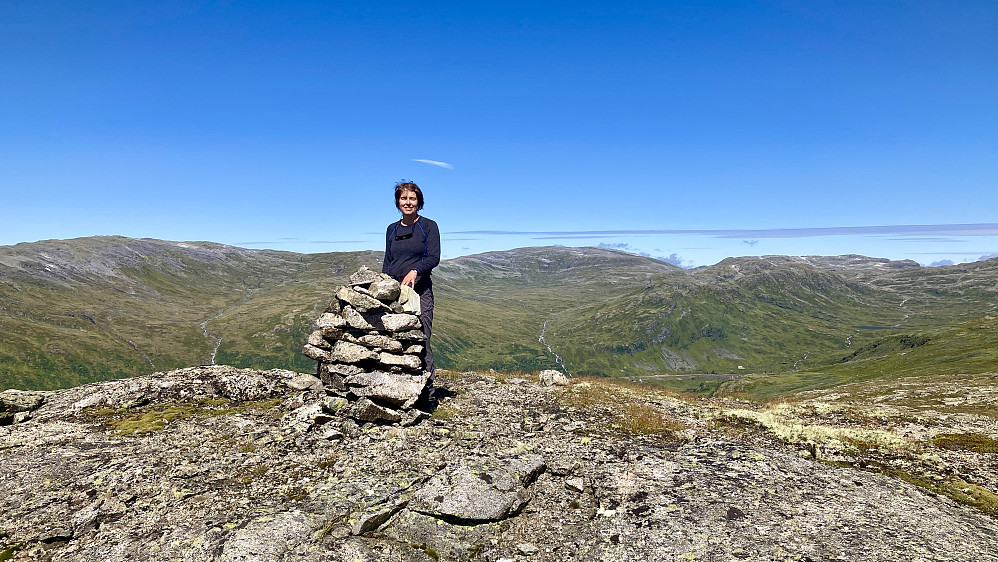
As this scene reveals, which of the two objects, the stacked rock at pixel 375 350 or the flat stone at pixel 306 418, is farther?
the stacked rock at pixel 375 350

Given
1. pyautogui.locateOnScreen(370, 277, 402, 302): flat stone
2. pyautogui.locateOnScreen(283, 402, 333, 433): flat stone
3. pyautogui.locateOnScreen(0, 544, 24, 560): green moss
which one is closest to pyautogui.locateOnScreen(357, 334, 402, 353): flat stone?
pyautogui.locateOnScreen(370, 277, 402, 302): flat stone

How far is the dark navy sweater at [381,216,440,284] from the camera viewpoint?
18.8 meters

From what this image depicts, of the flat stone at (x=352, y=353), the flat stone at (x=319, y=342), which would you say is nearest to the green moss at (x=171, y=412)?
the flat stone at (x=319, y=342)

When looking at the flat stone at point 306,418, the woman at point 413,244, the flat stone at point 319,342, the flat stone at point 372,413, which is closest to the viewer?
the flat stone at point 306,418

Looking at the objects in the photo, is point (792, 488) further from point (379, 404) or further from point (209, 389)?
point (209, 389)

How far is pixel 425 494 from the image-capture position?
39.4ft

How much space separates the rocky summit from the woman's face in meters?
6.18

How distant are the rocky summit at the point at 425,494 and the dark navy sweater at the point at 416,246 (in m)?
4.06

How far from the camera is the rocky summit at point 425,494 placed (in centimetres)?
1022

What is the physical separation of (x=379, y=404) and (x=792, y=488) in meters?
13.9

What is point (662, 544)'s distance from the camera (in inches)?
411

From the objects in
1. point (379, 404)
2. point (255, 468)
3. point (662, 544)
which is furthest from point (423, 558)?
point (379, 404)

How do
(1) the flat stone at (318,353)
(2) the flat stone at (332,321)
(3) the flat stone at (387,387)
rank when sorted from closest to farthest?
(3) the flat stone at (387,387)
(2) the flat stone at (332,321)
(1) the flat stone at (318,353)

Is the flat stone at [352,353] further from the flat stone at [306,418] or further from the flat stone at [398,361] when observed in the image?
the flat stone at [306,418]
